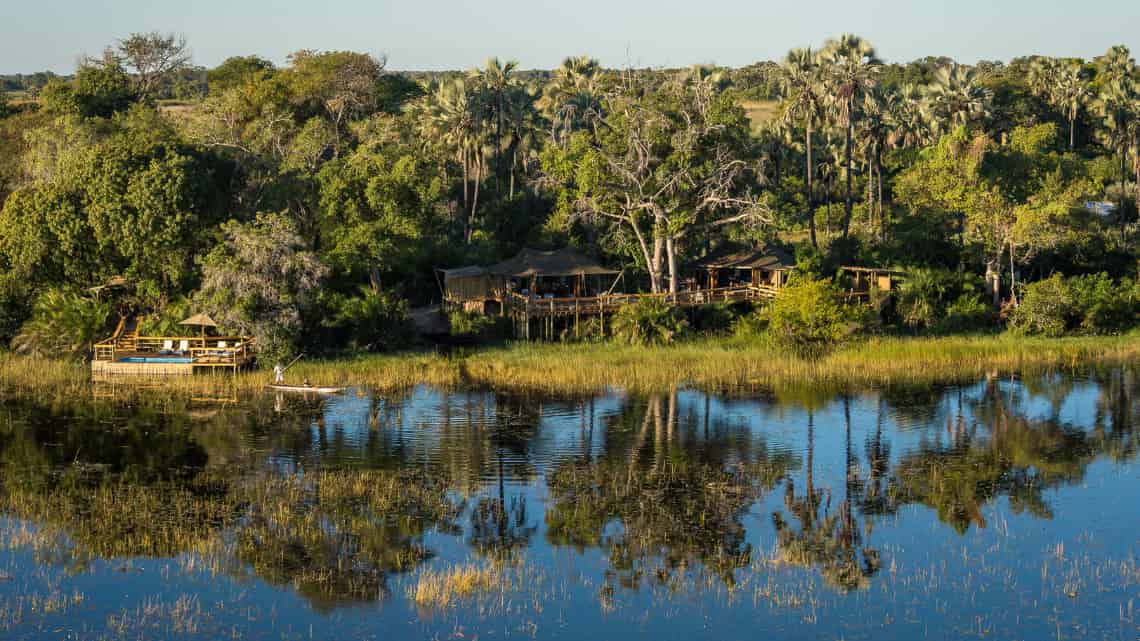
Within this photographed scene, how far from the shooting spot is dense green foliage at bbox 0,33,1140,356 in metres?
48.9

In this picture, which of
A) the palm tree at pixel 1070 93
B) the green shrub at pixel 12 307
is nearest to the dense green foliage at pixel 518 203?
the green shrub at pixel 12 307

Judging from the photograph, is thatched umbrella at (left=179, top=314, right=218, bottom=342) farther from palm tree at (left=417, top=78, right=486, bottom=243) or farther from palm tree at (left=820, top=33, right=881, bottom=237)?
palm tree at (left=820, top=33, right=881, bottom=237)

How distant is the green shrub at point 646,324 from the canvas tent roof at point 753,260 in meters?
6.97

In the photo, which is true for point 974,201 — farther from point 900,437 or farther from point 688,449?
point 688,449

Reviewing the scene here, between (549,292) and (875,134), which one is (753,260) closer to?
(549,292)

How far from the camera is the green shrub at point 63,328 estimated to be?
159 feet

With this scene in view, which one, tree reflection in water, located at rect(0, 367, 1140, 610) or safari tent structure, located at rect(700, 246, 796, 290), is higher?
safari tent structure, located at rect(700, 246, 796, 290)

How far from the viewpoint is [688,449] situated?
115 feet

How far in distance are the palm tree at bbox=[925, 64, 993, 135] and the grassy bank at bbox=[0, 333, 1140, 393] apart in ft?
73.0

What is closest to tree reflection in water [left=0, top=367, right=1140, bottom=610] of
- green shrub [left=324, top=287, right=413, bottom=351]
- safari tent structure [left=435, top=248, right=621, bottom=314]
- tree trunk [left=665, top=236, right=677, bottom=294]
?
green shrub [left=324, top=287, right=413, bottom=351]

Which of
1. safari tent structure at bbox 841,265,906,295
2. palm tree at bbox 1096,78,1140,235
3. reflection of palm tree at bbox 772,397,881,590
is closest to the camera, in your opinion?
reflection of palm tree at bbox 772,397,881,590

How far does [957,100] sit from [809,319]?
2727 cm

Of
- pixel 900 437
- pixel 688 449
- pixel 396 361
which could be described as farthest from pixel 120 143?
pixel 900 437

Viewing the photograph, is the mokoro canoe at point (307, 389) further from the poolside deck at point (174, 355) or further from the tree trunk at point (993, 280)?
the tree trunk at point (993, 280)
